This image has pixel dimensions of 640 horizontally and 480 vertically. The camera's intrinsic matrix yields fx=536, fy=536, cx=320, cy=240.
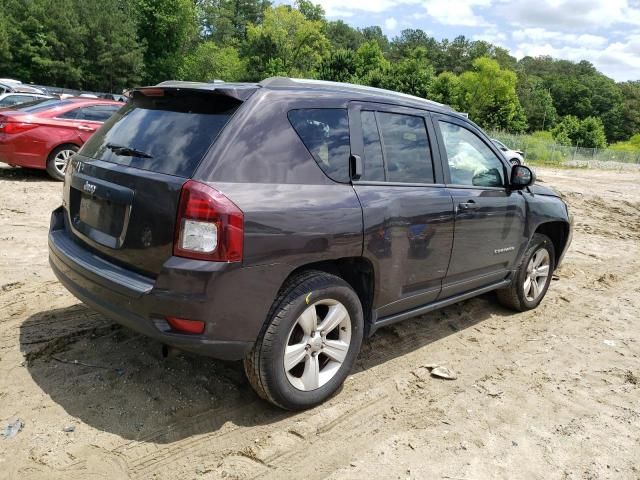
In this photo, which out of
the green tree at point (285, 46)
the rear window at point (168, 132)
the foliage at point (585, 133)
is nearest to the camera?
the rear window at point (168, 132)

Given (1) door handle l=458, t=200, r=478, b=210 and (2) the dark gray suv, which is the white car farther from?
(2) the dark gray suv

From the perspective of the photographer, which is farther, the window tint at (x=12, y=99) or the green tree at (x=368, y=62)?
the green tree at (x=368, y=62)

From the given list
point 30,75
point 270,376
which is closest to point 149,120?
point 270,376

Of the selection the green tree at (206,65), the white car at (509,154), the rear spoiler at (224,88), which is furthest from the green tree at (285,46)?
the rear spoiler at (224,88)

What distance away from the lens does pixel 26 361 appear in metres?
3.57

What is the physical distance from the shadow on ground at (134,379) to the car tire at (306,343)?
244 millimetres

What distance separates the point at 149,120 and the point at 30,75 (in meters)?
55.6

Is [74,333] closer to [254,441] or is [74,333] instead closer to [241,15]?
[254,441]

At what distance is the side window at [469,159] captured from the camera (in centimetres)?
420

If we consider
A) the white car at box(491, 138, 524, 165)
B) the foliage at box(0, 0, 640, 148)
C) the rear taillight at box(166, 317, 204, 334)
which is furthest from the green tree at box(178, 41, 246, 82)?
the rear taillight at box(166, 317, 204, 334)

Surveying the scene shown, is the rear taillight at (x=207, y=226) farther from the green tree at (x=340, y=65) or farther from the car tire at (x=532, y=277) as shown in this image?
the green tree at (x=340, y=65)

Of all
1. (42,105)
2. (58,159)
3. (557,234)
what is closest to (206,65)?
(42,105)

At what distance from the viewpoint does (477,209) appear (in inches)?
166

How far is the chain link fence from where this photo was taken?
39.8 metres
